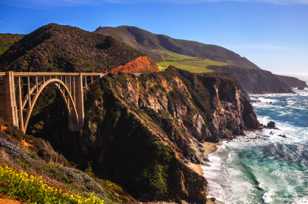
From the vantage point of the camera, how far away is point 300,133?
90.9m

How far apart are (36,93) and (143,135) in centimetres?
1744

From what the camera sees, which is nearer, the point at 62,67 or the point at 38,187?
the point at 38,187

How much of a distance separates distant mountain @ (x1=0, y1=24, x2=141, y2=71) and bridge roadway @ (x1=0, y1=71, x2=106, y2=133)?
1499 centimetres

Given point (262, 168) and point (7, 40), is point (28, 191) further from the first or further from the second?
point (7, 40)

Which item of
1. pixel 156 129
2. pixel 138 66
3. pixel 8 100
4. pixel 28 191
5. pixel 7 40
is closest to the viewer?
pixel 28 191

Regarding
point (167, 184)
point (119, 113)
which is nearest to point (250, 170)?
point (167, 184)

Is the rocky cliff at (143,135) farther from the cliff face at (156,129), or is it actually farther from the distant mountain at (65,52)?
the distant mountain at (65,52)

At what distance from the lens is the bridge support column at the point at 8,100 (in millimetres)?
35500

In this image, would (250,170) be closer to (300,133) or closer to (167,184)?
(167,184)

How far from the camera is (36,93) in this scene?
136ft

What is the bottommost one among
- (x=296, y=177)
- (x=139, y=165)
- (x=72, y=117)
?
(x=296, y=177)

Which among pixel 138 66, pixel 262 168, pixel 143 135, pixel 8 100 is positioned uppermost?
pixel 138 66

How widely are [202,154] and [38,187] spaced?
5078cm

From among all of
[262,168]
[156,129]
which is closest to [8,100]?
[156,129]
